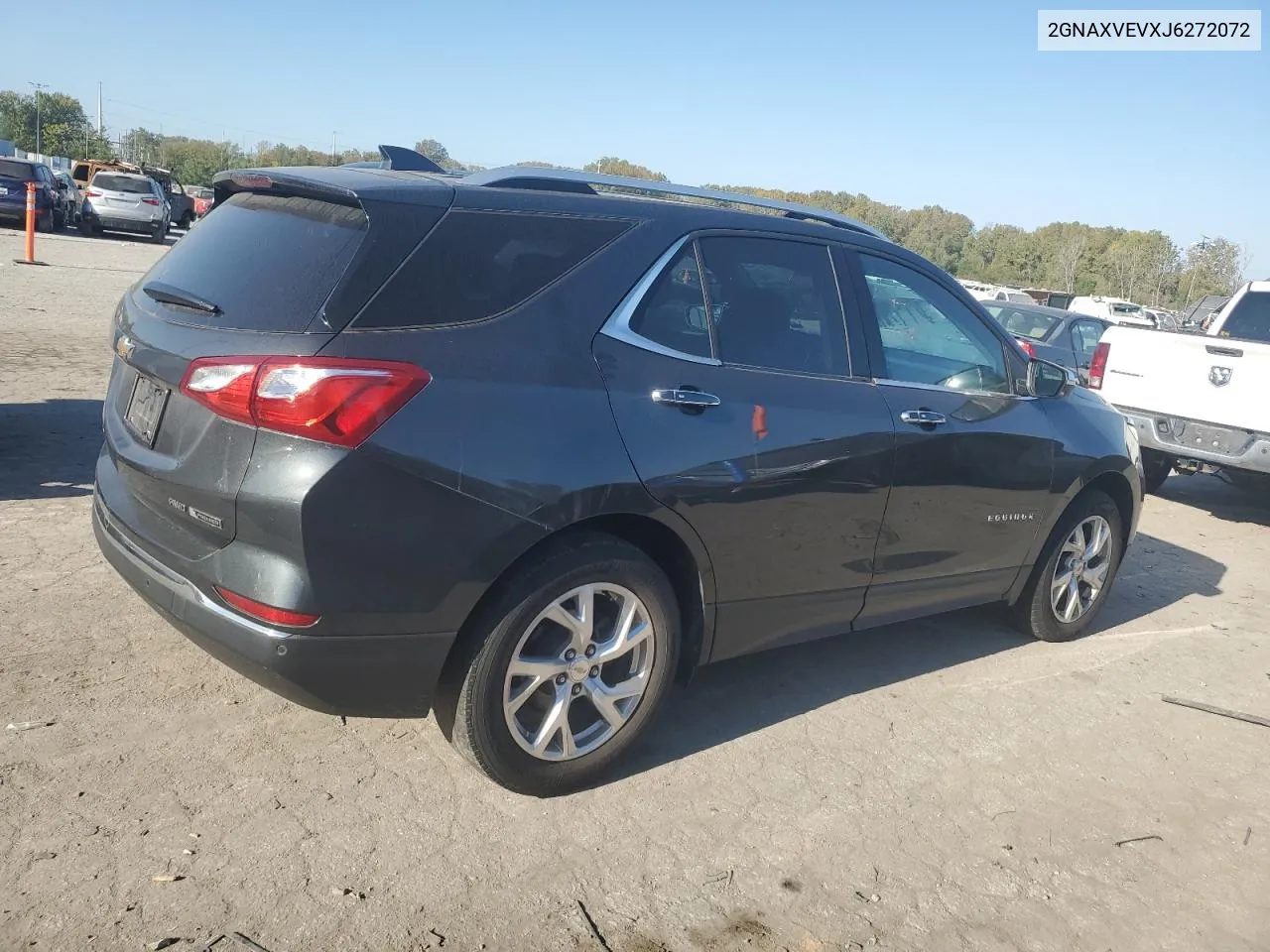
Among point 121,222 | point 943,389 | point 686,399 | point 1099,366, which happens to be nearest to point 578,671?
point 686,399

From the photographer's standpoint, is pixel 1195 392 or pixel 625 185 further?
pixel 1195 392

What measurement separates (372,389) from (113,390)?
4.15 feet

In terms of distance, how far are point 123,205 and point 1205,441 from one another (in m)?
26.2

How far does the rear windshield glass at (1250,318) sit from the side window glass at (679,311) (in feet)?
28.7

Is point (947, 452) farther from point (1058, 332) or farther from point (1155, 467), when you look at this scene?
point (1058, 332)

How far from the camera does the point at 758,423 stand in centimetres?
368

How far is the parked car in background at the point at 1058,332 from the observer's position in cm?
1420

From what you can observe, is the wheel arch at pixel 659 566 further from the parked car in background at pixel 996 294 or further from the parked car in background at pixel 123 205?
the parked car in background at pixel 123 205

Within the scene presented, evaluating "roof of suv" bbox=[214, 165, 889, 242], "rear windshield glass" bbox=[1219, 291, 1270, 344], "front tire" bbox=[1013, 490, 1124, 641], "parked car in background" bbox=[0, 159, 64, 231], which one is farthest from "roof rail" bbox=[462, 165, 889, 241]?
"parked car in background" bbox=[0, 159, 64, 231]

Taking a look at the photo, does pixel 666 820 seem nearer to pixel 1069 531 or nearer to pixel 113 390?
pixel 113 390

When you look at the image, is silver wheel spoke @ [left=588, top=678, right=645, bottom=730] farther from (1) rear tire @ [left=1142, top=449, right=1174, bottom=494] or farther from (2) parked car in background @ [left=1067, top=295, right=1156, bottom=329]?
(2) parked car in background @ [left=1067, top=295, right=1156, bottom=329]

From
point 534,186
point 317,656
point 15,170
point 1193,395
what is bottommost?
point 15,170

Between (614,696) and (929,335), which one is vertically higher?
(929,335)

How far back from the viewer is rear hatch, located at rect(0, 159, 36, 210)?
1035 inches
